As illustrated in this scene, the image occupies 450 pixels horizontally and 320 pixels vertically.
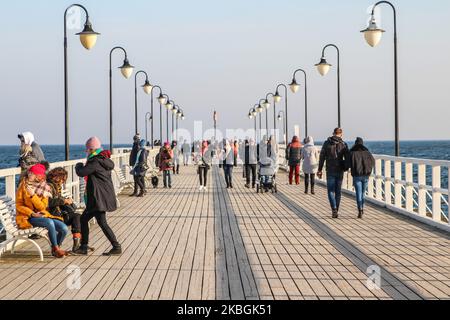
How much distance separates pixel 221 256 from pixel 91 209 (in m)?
1.93

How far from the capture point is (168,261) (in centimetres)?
912

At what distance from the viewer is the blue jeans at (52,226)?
30.8 ft

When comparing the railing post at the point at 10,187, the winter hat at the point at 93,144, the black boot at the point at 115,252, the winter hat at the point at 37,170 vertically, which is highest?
the winter hat at the point at 93,144

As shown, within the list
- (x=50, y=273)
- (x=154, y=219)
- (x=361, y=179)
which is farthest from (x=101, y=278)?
(x=361, y=179)

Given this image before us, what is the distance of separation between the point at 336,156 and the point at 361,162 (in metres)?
0.62

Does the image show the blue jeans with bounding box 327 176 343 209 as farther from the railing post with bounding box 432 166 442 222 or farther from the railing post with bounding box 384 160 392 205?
the railing post with bounding box 432 166 442 222

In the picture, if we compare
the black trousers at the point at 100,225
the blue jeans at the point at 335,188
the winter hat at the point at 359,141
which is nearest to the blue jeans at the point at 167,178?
the blue jeans at the point at 335,188

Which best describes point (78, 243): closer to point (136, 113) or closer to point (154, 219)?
point (154, 219)

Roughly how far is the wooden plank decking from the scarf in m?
0.90

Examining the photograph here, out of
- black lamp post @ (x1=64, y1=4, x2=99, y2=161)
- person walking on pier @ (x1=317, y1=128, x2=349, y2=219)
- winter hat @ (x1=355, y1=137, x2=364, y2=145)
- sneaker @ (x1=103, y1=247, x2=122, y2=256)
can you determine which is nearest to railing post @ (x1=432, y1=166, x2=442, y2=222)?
winter hat @ (x1=355, y1=137, x2=364, y2=145)

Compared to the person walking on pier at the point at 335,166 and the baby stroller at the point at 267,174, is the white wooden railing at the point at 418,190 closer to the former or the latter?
the person walking on pier at the point at 335,166

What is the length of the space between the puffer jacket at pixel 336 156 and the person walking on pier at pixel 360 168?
24 cm

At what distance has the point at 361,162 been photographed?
14.0 metres
